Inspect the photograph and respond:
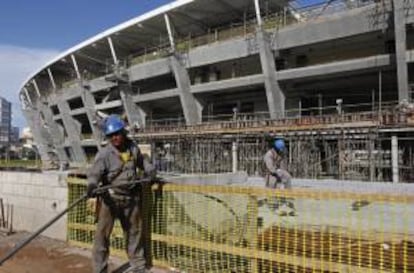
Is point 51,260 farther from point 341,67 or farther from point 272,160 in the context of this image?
point 341,67

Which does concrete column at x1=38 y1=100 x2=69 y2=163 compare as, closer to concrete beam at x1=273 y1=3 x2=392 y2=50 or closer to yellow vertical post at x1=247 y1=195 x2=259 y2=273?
concrete beam at x1=273 y1=3 x2=392 y2=50

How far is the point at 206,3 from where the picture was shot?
38062mm

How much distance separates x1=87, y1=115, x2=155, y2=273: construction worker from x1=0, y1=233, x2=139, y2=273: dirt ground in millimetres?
516

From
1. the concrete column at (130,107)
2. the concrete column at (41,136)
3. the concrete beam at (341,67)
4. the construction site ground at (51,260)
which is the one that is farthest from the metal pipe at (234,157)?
the concrete column at (41,136)

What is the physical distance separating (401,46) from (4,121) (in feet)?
271

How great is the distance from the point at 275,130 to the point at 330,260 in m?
24.8

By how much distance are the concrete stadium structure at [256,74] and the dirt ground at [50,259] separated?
2032 centimetres

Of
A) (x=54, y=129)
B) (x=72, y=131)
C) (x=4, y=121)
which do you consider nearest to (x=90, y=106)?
(x=72, y=131)

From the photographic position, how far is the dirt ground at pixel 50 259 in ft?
21.7

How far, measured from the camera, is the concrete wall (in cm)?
843

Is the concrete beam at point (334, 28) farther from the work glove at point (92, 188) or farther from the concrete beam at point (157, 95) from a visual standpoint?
the work glove at point (92, 188)

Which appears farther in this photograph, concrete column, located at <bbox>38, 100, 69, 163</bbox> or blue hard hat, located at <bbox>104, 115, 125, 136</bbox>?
concrete column, located at <bbox>38, 100, 69, 163</bbox>

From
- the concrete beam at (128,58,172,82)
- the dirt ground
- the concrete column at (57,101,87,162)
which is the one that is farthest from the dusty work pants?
the concrete column at (57,101,87,162)

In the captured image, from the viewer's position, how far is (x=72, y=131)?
181ft
